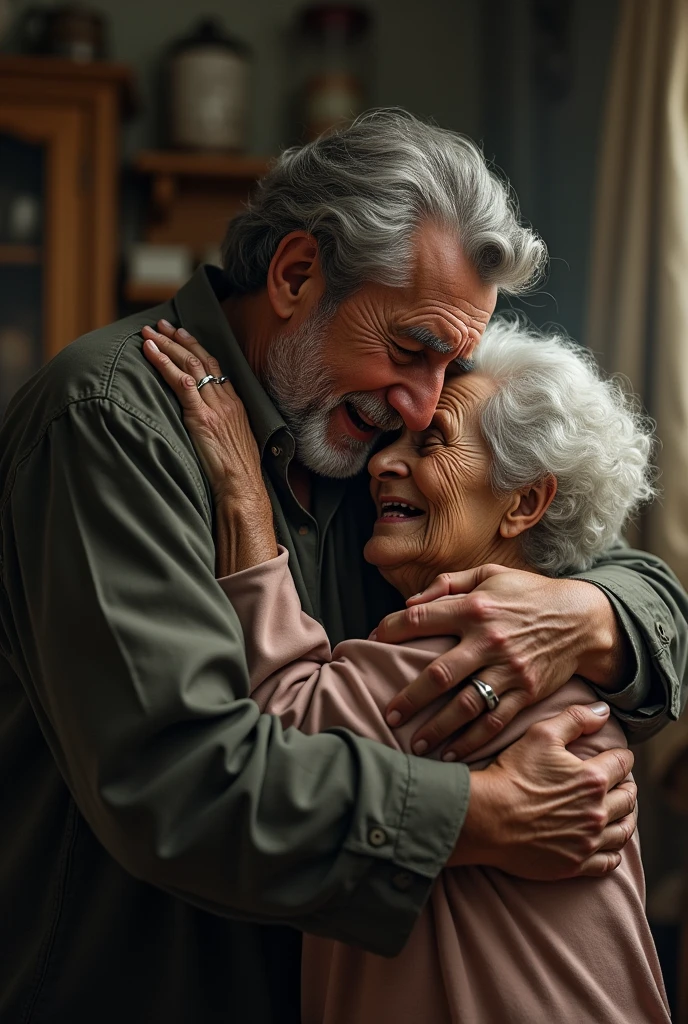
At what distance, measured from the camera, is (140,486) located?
46.6 inches

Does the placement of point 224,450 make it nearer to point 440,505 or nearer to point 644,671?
point 440,505

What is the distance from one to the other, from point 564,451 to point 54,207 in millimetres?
2276

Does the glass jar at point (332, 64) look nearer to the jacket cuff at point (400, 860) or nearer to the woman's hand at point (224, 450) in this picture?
the woman's hand at point (224, 450)

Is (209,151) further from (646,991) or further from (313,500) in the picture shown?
(646,991)

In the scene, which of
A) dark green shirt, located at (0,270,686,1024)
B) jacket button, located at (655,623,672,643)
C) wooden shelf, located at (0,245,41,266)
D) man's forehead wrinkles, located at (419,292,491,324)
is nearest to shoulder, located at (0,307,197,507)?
dark green shirt, located at (0,270,686,1024)

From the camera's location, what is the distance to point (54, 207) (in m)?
3.29

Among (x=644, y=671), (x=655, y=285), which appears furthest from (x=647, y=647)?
(x=655, y=285)

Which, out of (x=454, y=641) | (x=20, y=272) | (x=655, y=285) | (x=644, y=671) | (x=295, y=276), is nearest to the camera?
(x=454, y=641)

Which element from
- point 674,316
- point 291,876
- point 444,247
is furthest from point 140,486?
point 674,316

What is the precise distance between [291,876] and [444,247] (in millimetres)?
839

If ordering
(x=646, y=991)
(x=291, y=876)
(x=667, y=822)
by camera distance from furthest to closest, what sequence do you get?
1. (x=667, y=822)
2. (x=646, y=991)
3. (x=291, y=876)

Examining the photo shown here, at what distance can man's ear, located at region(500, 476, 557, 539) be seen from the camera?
1.51 meters

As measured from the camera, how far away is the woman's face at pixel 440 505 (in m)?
1.51

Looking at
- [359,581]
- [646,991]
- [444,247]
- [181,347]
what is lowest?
[646,991]
